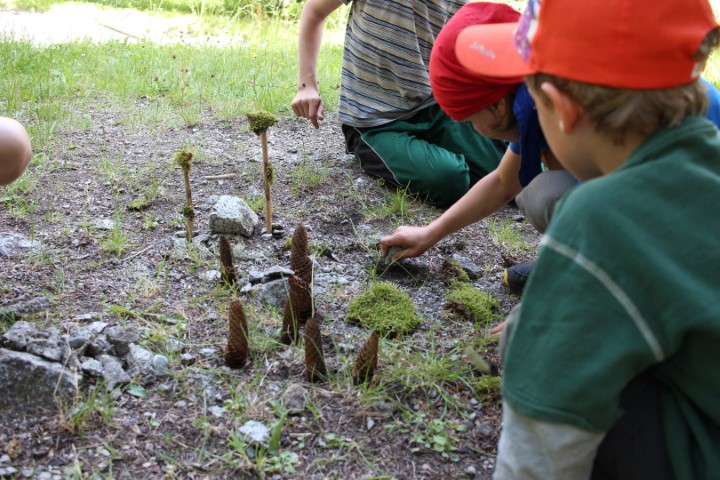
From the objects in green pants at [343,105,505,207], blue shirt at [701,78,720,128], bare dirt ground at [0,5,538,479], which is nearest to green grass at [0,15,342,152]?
bare dirt ground at [0,5,538,479]

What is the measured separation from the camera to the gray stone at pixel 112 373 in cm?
223

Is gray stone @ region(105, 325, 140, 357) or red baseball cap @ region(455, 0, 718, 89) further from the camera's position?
gray stone @ region(105, 325, 140, 357)

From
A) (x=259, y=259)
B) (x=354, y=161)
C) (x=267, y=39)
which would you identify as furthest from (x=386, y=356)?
(x=267, y=39)

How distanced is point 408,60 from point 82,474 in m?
2.87

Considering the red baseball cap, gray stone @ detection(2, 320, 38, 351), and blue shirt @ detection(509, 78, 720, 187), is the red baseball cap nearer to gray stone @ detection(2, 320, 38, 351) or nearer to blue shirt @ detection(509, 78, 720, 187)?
blue shirt @ detection(509, 78, 720, 187)

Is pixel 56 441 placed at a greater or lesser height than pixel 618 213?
lesser

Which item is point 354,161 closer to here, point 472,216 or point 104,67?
point 472,216

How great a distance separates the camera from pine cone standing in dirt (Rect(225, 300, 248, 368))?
7.56 ft

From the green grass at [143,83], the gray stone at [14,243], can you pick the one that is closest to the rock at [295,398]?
the gray stone at [14,243]

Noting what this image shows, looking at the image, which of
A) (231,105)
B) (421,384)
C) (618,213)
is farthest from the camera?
(231,105)

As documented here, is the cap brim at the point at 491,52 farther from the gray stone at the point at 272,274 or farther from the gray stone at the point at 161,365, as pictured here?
the gray stone at the point at 161,365

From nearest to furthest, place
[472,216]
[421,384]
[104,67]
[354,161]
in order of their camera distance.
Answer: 1. [421,384]
2. [472,216]
3. [354,161]
4. [104,67]

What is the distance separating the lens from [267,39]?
24.9 feet

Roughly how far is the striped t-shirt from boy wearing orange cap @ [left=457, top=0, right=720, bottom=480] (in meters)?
2.52
